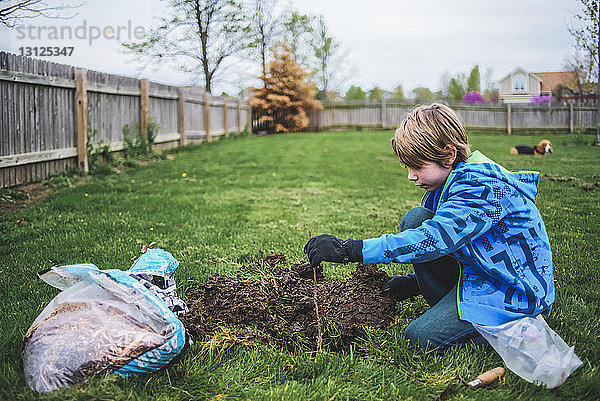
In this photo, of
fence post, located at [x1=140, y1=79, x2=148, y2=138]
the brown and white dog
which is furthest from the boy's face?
the brown and white dog

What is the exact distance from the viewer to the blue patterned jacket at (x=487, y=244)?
2016mm

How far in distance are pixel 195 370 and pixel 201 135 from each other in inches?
574

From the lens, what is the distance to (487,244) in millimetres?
2090

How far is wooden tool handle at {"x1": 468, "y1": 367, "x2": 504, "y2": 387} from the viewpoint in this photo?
1958 millimetres

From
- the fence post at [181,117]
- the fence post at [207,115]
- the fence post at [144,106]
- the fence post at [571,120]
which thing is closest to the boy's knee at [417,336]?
the fence post at [144,106]

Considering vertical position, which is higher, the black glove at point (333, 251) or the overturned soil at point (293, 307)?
the black glove at point (333, 251)

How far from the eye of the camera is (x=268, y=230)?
472cm

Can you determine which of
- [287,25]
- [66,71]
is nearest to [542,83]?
[287,25]

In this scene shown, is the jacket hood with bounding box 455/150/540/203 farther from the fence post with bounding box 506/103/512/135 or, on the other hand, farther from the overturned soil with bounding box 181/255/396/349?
the fence post with bounding box 506/103/512/135

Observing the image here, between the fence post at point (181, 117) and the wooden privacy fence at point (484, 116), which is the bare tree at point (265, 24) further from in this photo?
the fence post at point (181, 117)

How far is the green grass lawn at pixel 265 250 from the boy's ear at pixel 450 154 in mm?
868

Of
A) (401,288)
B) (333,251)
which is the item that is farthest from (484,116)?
(333,251)

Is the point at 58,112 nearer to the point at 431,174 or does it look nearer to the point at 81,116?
the point at 81,116

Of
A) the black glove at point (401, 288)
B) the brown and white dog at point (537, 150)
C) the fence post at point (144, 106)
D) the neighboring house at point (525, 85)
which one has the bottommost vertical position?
the black glove at point (401, 288)
